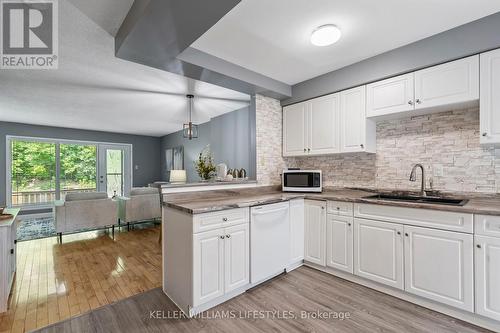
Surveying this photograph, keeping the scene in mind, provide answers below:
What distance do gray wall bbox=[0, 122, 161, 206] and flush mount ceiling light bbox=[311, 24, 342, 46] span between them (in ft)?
23.5

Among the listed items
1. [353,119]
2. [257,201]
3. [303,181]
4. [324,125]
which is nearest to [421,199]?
[353,119]

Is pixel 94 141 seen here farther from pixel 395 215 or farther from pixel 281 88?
pixel 395 215

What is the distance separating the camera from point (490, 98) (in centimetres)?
186

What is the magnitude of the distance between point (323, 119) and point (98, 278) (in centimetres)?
327

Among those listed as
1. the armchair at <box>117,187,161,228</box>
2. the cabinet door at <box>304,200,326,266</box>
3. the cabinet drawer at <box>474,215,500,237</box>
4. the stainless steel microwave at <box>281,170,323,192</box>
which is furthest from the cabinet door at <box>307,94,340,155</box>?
the armchair at <box>117,187,161,228</box>

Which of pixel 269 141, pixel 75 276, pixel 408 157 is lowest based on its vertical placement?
pixel 75 276

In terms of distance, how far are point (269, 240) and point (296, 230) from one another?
1.55ft

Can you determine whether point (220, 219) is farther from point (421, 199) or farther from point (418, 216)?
point (421, 199)

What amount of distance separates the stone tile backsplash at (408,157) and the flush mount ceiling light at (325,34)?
127cm

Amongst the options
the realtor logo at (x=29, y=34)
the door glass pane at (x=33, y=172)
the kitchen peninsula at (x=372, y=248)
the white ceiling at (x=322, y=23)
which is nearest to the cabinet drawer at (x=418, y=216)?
the kitchen peninsula at (x=372, y=248)

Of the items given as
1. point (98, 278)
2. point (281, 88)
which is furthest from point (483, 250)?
point (98, 278)

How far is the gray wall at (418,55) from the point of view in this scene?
1860 millimetres

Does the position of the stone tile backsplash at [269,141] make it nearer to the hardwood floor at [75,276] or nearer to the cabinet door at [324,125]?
the cabinet door at [324,125]

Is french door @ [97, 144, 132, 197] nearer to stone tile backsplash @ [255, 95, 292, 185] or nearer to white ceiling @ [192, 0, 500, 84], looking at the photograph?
stone tile backsplash @ [255, 95, 292, 185]
